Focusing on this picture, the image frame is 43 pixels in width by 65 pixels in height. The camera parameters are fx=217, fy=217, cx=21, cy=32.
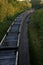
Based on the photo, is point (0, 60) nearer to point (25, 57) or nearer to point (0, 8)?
point (25, 57)

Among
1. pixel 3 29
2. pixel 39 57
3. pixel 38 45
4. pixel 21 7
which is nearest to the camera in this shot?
pixel 39 57

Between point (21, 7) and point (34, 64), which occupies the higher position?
point (21, 7)

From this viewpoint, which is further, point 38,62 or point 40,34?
point 40,34

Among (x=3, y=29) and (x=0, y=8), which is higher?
(x=0, y=8)

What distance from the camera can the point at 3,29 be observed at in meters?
31.5

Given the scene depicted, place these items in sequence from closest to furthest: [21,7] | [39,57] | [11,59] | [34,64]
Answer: [11,59] < [34,64] < [39,57] < [21,7]

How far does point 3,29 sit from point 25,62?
14760 mm

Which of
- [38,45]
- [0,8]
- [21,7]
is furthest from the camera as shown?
[21,7]

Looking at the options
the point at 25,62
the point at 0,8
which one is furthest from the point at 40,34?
the point at 0,8

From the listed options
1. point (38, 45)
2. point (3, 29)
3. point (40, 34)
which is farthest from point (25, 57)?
point (3, 29)

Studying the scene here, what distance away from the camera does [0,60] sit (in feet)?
54.3

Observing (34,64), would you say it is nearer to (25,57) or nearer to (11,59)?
(25,57)

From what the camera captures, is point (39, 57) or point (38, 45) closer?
point (39, 57)

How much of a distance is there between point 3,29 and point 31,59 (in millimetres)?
13049
